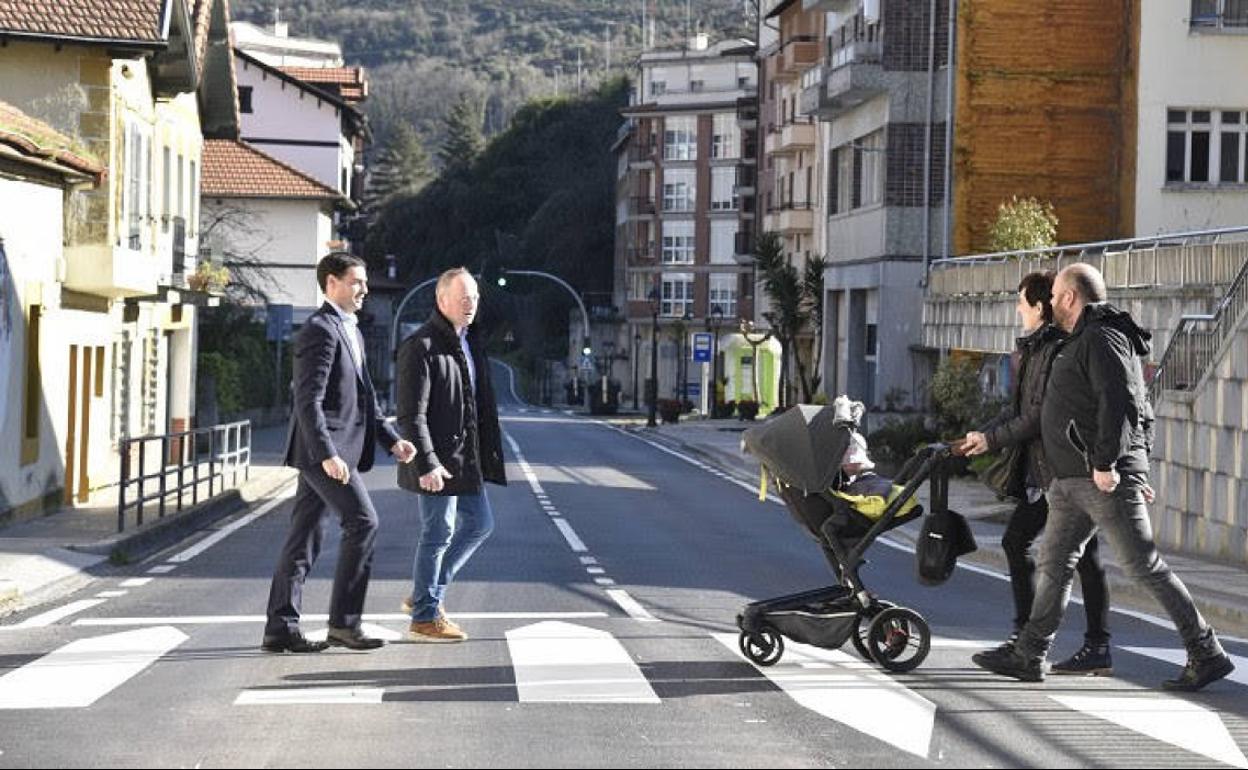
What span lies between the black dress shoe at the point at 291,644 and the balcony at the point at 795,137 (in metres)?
62.2

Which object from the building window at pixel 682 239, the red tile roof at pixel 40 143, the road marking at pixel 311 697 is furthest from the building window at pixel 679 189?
the road marking at pixel 311 697

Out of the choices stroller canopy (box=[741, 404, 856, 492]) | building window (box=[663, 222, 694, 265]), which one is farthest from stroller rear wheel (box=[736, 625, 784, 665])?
building window (box=[663, 222, 694, 265])

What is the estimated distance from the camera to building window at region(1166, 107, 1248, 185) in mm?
47938

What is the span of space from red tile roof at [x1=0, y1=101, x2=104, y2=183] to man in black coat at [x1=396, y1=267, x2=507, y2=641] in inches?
456

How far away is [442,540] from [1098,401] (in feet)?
11.7

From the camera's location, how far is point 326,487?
1166 cm

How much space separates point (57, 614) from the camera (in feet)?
A: 48.4

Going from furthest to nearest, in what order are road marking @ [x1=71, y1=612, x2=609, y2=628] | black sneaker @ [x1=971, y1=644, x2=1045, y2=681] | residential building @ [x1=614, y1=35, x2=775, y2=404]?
residential building @ [x1=614, y1=35, x2=775, y2=404]
road marking @ [x1=71, y1=612, x2=609, y2=628]
black sneaker @ [x1=971, y1=644, x2=1045, y2=681]

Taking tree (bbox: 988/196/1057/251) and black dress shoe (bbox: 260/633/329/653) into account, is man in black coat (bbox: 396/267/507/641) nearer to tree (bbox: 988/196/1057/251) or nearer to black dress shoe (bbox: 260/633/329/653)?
black dress shoe (bbox: 260/633/329/653)

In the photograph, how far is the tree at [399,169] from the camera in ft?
545

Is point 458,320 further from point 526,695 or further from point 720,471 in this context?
point 720,471

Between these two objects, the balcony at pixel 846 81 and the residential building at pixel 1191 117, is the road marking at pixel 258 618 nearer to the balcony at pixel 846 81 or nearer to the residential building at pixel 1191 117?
the residential building at pixel 1191 117

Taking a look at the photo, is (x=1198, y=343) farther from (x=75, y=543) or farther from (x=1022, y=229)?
(x=1022, y=229)

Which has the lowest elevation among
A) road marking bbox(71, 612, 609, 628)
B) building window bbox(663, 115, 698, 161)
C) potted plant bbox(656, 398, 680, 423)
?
potted plant bbox(656, 398, 680, 423)
